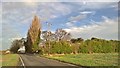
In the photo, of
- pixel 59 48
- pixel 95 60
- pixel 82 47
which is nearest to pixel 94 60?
pixel 95 60

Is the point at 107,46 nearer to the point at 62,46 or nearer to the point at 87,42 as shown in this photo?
the point at 87,42

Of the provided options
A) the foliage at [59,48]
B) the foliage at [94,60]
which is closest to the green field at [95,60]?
the foliage at [94,60]

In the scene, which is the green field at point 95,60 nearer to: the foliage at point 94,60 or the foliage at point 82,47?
the foliage at point 94,60

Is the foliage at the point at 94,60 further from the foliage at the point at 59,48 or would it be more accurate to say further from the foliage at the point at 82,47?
the foliage at the point at 82,47

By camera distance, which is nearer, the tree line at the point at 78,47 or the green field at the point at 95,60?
the green field at the point at 95,60

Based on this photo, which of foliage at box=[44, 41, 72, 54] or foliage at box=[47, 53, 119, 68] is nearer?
foliage at box=[47, 53, 119, 68]

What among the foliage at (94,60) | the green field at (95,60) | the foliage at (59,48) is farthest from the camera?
the foliage at (59,48)

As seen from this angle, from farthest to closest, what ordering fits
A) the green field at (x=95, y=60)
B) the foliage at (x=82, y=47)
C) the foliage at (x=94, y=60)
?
the foliage at (x=82, y=47) < the green field at (x=95, y=60) < the foliage at (x=94, y=60)

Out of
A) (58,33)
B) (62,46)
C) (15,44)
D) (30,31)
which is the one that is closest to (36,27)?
(30,31)

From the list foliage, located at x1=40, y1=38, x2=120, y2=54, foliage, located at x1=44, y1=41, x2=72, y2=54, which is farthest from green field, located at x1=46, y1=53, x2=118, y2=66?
foliage, located at x1=40, y1=38, x2=120, y2=54

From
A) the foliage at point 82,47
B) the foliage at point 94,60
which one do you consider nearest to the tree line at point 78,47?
the foliage at point 82,47

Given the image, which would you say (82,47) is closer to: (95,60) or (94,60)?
(94,60)

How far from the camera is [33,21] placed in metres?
109

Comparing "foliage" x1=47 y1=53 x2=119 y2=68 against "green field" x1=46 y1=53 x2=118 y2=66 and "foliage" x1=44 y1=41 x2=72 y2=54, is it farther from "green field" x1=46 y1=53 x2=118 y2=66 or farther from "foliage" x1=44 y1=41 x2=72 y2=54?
"foliage" x1=44 y1=41 x2=72 y2=54
